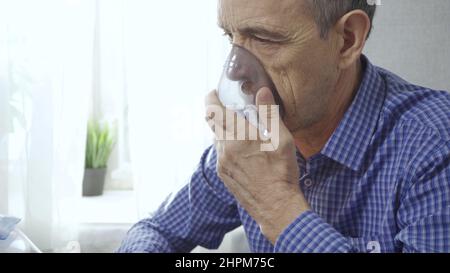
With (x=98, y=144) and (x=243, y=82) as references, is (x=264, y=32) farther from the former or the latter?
(x=98, y=144)

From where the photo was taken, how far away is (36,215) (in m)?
1.81

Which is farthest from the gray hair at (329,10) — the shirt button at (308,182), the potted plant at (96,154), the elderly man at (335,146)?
the potted plant at (96,154)

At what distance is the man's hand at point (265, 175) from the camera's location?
2.61ft

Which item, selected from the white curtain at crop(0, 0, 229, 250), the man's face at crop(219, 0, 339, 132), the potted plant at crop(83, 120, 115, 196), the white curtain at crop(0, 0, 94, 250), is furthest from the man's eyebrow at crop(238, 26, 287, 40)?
the potted plant at crop(83, 120, 115, 196)

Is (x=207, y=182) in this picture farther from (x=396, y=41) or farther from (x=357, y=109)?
(x=396, y=41)

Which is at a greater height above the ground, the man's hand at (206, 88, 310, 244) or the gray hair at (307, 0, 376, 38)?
the gray hair at (307, 0, 376, 38)

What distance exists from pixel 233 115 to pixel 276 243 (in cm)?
22

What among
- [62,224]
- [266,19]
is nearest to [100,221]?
[62,224]

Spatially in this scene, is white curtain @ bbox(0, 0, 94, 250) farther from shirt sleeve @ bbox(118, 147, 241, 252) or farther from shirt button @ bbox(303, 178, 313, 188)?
shirt button @ bbox(303, 178, 313, 188)

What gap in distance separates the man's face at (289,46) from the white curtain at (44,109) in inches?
39.8

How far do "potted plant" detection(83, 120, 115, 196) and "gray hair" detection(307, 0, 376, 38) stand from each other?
4.04ft

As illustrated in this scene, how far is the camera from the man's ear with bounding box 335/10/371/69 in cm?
91

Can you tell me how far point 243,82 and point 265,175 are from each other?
0.54 ft

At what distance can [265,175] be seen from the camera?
819 millimetres
